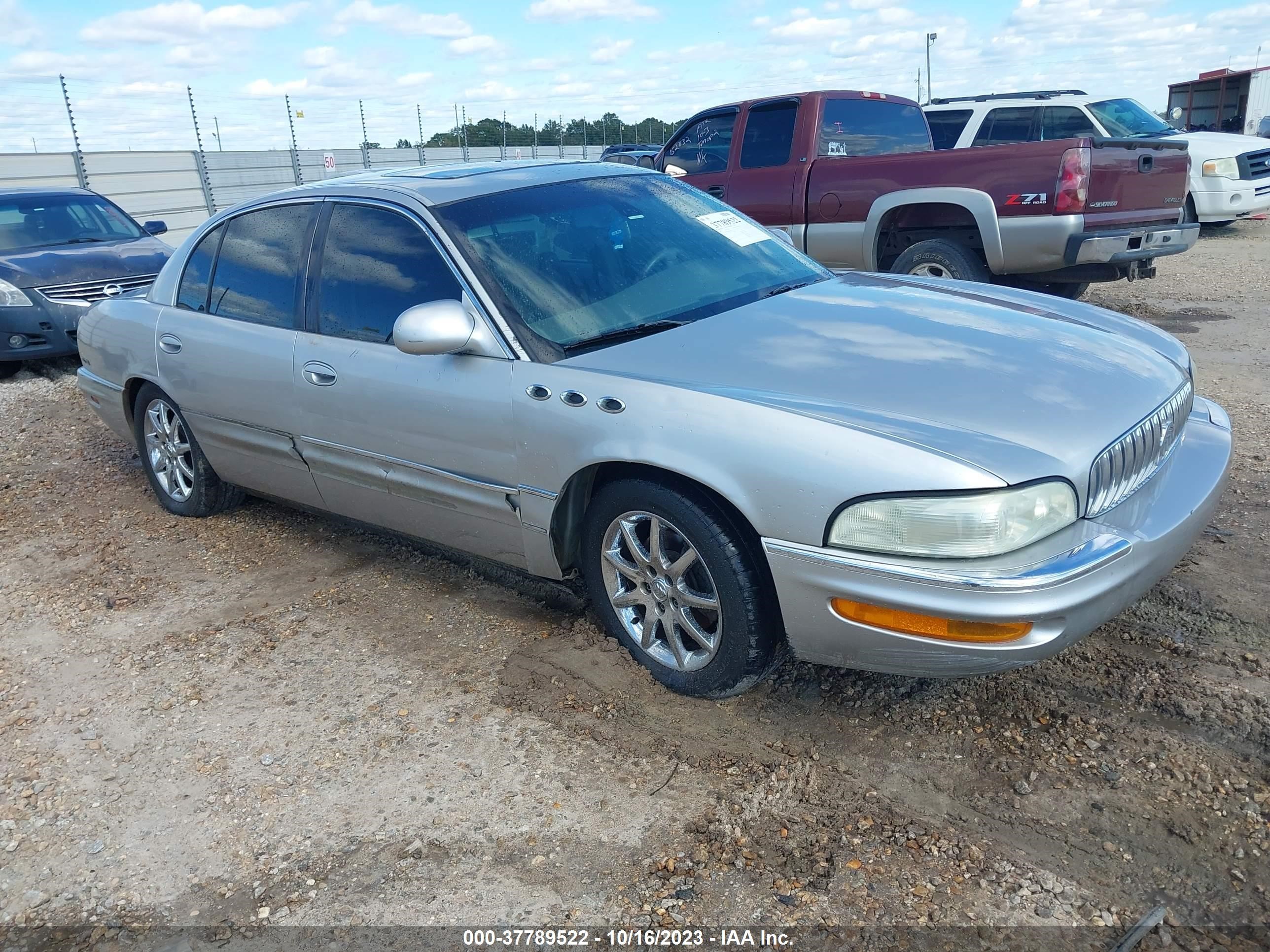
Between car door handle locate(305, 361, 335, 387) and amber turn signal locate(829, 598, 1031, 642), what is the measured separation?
2.15 metres

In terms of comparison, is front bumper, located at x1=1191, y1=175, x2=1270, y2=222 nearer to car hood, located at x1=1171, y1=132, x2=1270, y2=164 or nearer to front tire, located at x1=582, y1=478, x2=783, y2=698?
car hood, located at x1=1171, y1=132, x2=1270, y2=164

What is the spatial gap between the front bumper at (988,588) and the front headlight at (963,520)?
0.10 ft

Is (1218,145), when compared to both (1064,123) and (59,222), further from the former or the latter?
(59,222)

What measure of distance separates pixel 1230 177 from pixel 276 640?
13168mm

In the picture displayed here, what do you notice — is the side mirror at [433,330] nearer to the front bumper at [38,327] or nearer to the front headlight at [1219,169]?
the front bumper at [38,327]

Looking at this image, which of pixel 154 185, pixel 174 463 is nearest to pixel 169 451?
pixel 174 463

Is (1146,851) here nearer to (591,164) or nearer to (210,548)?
(591,164)

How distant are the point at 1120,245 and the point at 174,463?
6165 mm

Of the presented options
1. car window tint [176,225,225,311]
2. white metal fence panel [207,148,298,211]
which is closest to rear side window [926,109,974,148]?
car window tint [176,225,225,311]

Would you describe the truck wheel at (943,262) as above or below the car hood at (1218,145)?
below

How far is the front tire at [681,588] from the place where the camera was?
9.27ft

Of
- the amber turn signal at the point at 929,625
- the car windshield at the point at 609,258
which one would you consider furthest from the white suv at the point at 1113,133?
the amber turn signal at the point at 929,625

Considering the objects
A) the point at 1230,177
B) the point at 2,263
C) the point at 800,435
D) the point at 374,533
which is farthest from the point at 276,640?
the point at 1230,177

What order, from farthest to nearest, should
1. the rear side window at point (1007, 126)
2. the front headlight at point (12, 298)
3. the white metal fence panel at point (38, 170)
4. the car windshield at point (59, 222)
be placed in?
1. the white metal fence panel at point (38, 170)
2. the rear side window at point (1007, 126)
3. the car windshield at point (59, 222)
4. the front headlight at point (12, 298)
